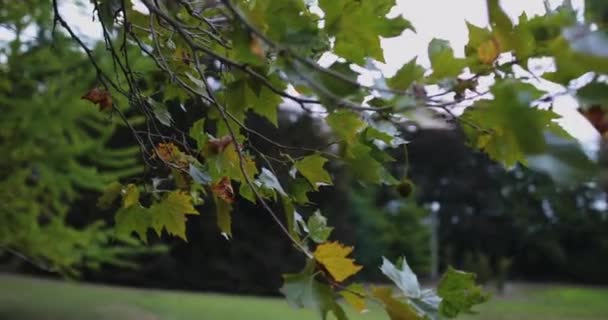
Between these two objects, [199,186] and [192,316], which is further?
[192,316]

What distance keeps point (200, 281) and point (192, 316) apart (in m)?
2.48

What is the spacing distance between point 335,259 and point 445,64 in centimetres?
22

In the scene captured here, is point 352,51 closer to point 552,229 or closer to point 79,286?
point 79,286

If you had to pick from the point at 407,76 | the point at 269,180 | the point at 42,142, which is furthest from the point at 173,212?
the point at 42,142

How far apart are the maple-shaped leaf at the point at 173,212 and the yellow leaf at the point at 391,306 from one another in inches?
16.1

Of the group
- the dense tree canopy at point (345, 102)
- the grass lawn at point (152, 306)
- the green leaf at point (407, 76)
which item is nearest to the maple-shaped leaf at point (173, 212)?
the dense tree canopy at point (345, 102)

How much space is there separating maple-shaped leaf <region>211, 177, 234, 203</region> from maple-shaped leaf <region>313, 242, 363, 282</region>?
0.29 metres

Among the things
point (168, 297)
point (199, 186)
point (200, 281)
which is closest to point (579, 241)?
point (200, 281)

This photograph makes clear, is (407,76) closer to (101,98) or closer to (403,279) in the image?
(403,279)

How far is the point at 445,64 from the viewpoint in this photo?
66cm

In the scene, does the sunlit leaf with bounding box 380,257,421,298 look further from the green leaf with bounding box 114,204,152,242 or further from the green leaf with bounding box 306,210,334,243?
the green leaf with bounding box 114,204,152,242

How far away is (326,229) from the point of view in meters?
0.88

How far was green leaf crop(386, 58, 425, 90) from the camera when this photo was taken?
2.18ft

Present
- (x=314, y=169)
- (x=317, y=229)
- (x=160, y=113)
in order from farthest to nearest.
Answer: (x=160, y=113)
(x=314, y=169)
(x=317, y=229)
